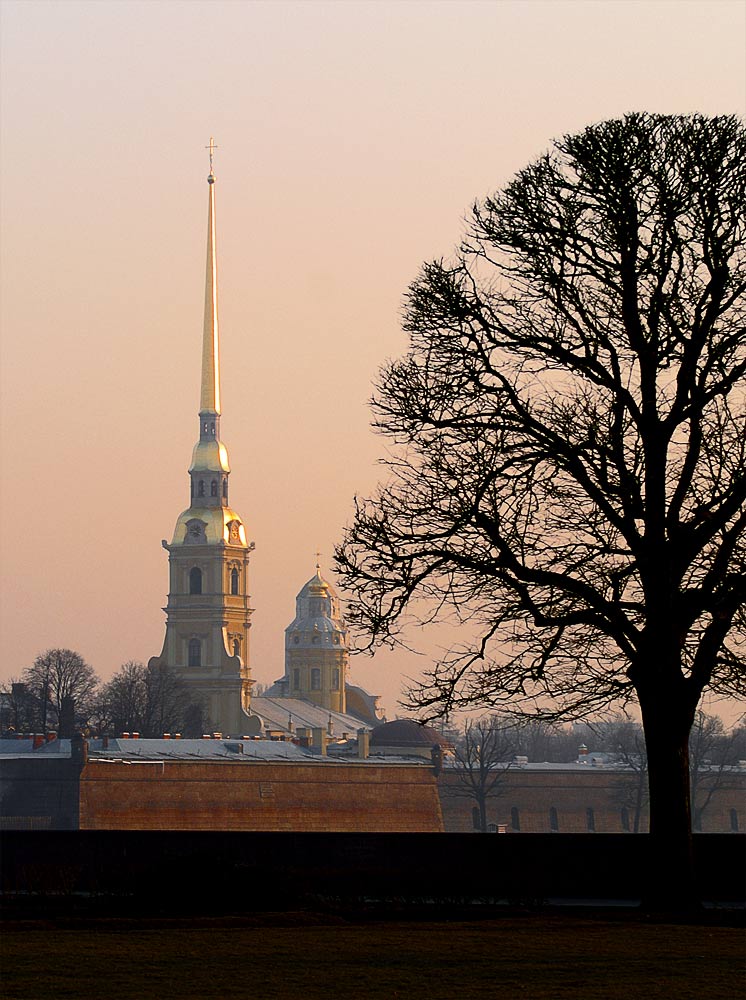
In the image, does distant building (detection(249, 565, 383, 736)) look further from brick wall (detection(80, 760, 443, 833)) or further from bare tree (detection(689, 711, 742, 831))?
brick wall (detection(80, 760, 443, 833))

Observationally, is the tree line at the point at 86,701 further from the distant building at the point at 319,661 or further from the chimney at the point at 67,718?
the distant building at the point at 319,661

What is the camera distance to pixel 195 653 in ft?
530

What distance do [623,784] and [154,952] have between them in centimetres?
10943

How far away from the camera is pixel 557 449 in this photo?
68.9 feet

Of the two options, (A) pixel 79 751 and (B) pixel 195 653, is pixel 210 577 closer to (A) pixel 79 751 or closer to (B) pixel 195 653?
(B) pixel 195 653

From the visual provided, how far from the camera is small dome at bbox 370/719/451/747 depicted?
132000mm

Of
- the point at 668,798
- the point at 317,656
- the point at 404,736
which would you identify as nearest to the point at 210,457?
the point at 317,656

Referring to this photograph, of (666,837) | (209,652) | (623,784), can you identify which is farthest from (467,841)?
(209,652)

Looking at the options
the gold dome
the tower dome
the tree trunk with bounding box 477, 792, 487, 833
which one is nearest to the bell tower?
the gold dome

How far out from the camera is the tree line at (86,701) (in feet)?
406

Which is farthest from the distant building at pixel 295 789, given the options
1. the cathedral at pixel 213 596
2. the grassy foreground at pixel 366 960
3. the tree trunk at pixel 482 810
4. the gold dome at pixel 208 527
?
the grassy foreground at pixel 366 960

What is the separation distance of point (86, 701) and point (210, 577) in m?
35.3

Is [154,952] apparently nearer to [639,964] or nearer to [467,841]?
[639,964]

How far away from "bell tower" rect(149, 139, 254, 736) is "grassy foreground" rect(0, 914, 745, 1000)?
→ 139m
